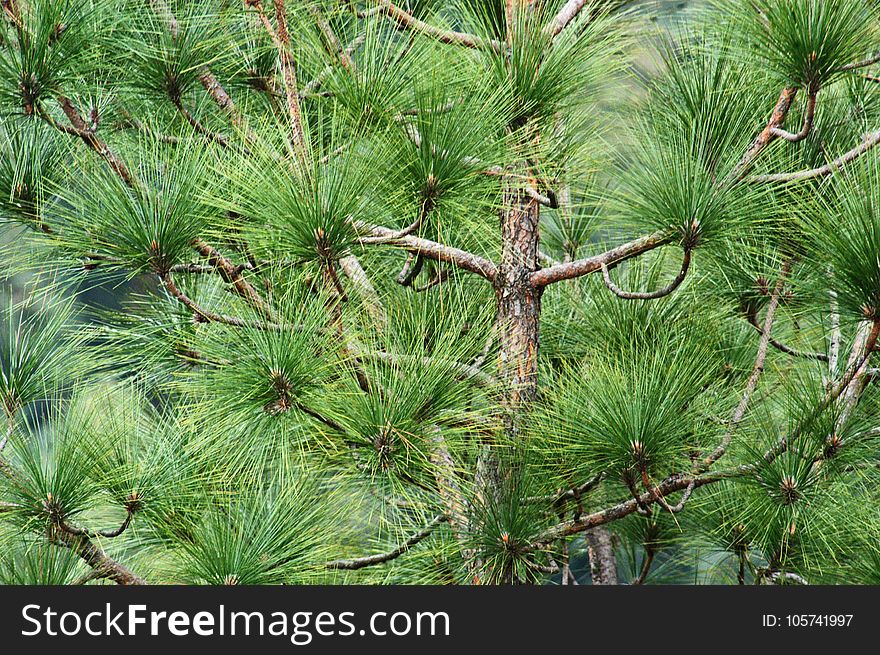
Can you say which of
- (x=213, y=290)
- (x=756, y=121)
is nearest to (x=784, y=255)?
(x=756, y=121)

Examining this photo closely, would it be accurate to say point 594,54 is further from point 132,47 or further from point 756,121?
point 132,47

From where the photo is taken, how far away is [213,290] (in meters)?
1.25

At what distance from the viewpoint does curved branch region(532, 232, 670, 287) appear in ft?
3.09

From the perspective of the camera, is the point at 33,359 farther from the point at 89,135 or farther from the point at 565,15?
the point at 565,15

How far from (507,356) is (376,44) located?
337 mm

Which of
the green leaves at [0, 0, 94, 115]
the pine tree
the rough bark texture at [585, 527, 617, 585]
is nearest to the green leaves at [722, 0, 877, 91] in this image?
the pine tree

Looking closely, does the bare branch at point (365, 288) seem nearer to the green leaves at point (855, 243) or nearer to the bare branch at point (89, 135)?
the bare branch at point (89, 135)

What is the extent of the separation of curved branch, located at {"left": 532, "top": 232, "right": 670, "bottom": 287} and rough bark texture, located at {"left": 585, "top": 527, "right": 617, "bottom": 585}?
558mm

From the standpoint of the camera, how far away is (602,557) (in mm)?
1451

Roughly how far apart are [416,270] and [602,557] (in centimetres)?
64

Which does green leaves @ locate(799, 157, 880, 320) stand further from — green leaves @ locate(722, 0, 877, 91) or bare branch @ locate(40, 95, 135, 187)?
bare branch @ locate(40, 95, 135, 187)

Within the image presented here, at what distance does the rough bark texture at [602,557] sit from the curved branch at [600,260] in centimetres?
56

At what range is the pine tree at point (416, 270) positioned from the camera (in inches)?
34.1

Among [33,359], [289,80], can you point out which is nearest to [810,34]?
[289,80]
